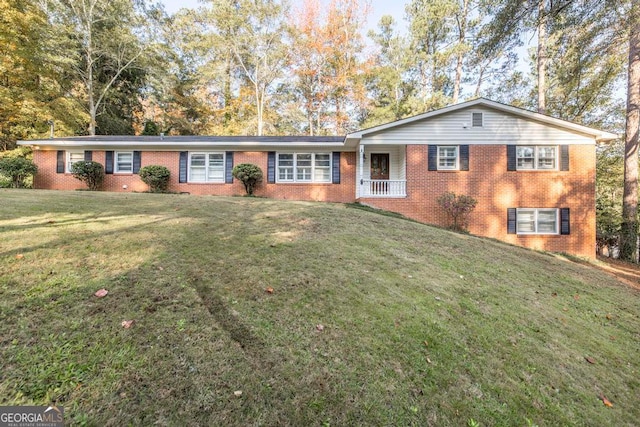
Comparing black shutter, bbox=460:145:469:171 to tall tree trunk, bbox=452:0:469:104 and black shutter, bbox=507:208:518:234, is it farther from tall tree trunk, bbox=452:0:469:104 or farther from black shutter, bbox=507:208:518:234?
tall tree trunk, bbox=452:0:469:104

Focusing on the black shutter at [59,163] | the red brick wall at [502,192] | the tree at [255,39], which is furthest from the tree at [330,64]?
the black shutter at [59,163]

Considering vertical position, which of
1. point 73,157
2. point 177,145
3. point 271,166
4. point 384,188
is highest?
point 177,145

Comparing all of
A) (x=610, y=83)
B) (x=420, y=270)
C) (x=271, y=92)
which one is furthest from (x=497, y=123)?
(x=271, y=92)

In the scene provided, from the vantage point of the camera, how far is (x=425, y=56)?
2222cm

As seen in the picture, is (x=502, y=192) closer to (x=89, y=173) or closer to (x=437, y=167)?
(x=437, y=167)

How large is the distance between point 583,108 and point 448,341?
22.5 meters

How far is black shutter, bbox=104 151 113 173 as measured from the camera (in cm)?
1352

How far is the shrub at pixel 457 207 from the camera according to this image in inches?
456

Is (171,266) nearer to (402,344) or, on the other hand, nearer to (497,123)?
(402,344)

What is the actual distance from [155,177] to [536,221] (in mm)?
16549

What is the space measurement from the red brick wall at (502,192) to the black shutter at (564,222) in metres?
0.17

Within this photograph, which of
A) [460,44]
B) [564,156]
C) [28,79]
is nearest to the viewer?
[564,156]

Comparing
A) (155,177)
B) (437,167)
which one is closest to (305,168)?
(437,167)

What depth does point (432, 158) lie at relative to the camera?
40.1 ft
